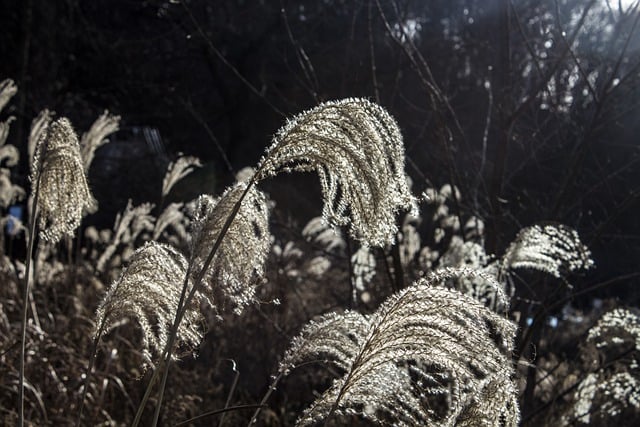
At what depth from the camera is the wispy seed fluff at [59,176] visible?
237 centimetres

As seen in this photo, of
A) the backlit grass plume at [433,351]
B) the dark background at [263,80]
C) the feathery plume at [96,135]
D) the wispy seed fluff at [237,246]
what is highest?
the dark background at [263,80]

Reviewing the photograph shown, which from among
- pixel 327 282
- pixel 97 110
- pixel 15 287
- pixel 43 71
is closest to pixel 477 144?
pixel 327 282

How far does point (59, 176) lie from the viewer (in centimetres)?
241

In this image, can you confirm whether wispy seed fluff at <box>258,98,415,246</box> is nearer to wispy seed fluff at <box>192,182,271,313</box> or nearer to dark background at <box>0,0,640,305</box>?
wispy seed fluff at <box>192,182,271,313</box>

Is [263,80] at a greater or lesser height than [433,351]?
greater

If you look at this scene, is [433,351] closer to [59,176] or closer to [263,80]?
[59,176]

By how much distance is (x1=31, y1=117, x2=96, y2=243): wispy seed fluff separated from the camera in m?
2.37

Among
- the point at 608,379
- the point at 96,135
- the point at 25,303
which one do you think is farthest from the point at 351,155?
the point at 96,135

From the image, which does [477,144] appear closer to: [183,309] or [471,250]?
[471,250]

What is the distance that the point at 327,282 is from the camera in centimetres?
773

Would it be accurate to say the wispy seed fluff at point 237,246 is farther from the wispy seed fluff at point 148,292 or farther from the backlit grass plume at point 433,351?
the backlit grass plume at point 433,351

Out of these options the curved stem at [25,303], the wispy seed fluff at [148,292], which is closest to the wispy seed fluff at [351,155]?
the wispy seed fluff at [148,292]

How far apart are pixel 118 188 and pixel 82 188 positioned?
38.9 feet

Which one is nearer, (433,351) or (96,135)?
(433,351)
